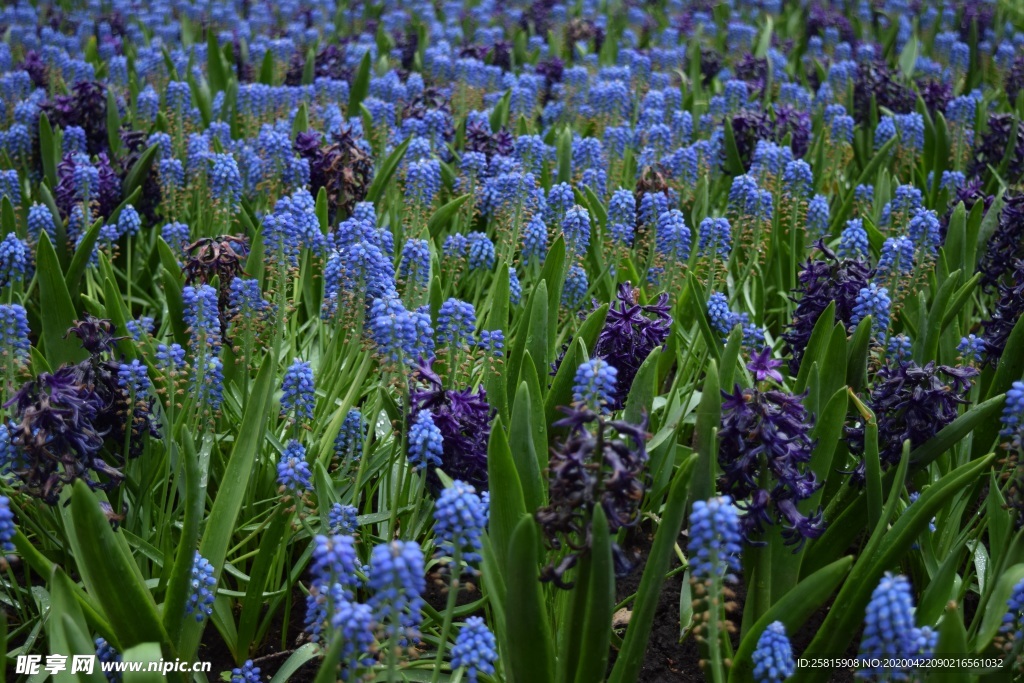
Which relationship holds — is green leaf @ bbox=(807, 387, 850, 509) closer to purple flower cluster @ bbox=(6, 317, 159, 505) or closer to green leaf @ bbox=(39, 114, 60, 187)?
purple flower cluster @ bbox=(6, 317, 159, 505)

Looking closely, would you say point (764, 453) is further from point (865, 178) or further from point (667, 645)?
point (865, 178)

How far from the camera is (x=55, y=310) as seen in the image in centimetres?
331

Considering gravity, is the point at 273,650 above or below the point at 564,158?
below

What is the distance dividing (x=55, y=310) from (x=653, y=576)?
2200 mm

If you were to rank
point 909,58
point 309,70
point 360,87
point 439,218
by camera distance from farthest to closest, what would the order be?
point 909,58, point 309,70, point 360,87, point 439,218

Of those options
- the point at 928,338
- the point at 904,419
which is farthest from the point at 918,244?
the point at 904,419

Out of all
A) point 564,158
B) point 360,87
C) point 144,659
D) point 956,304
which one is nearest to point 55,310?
point 144,659

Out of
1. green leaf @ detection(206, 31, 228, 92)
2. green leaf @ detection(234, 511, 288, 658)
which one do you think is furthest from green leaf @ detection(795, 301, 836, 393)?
green leaf @ detection(206, 31, 228, 92)

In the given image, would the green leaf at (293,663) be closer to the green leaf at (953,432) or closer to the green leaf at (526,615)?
the green leaf at (526,615)

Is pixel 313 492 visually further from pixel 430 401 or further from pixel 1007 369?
pixel 1007 369

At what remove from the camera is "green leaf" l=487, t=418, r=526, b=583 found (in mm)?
2383

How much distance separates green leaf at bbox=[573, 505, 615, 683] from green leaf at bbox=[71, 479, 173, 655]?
94cm

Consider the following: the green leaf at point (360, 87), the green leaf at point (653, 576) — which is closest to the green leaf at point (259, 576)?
the green leaf at point (653, 576)

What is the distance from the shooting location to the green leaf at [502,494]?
2383 mm
